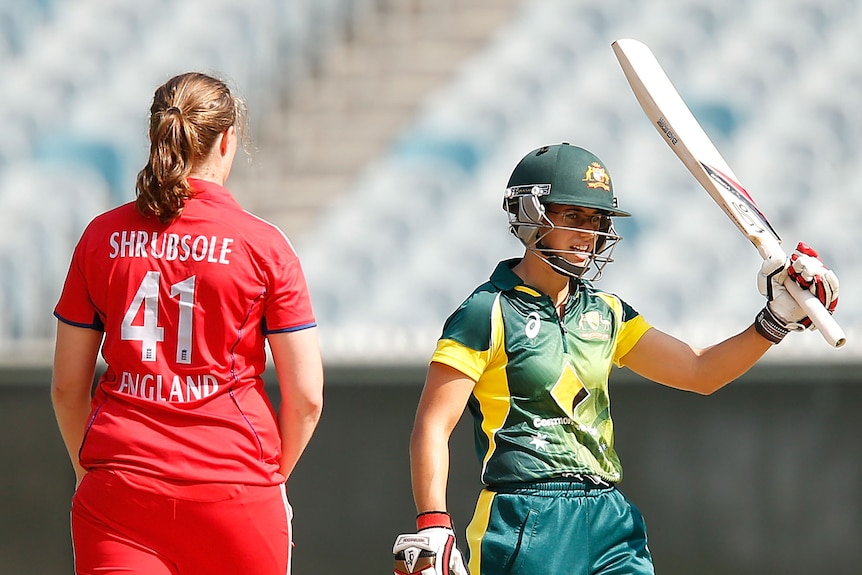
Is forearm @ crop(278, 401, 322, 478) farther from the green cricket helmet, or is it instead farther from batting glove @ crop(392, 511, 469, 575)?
the green cricket helmet

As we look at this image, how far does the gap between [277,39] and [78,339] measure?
4.53 metres

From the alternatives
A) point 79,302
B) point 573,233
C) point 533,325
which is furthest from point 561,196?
point 79,302

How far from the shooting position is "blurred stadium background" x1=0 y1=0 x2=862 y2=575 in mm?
4492

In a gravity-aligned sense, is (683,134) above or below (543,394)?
above

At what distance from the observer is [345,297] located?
5512mm

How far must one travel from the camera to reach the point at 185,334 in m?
2.36

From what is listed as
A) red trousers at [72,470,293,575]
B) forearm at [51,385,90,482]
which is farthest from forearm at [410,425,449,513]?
forearm at [51,385,90,482]

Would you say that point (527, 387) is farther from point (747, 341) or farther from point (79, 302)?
point (79, 302)

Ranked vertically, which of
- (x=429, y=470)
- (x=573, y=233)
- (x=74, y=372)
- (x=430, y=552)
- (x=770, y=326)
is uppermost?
(x=573, y=233)

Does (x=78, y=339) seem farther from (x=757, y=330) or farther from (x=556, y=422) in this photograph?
(x=757, y=330)

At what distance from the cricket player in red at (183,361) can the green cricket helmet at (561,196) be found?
524 mm

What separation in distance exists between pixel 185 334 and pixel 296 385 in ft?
0.78

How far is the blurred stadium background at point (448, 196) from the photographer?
4492mm

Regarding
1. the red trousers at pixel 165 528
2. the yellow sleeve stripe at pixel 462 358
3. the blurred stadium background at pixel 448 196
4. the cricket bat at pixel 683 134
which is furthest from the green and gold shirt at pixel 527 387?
the blurred stadium background at pixel 448 196
